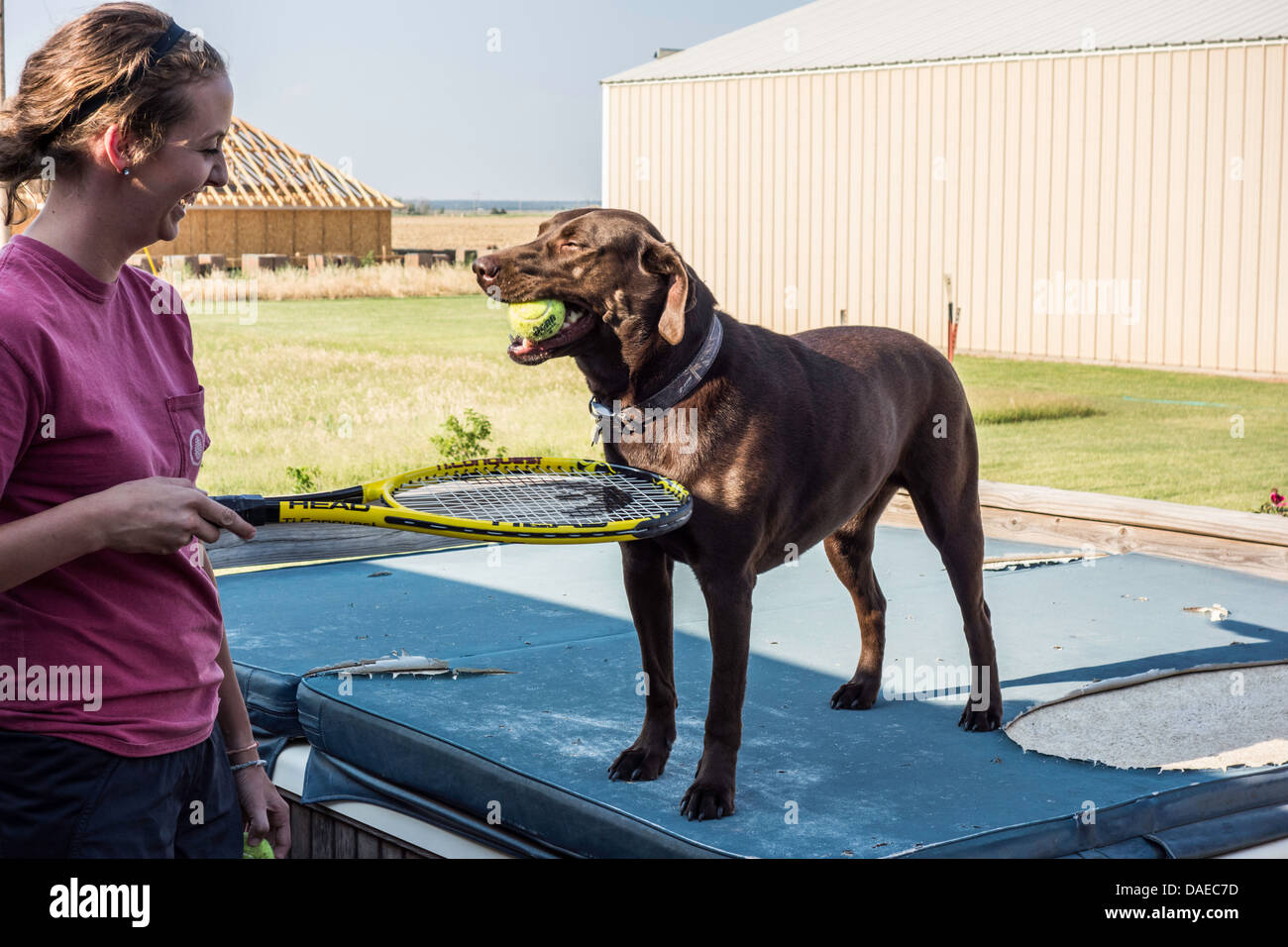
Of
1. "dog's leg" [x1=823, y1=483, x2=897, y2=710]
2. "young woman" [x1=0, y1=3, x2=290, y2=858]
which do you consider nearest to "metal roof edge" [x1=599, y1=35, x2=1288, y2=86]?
"dog's leg" [x1=823, y1=483, x2=897, y2=710]

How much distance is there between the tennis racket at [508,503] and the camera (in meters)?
2.36

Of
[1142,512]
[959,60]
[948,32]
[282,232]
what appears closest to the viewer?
[1142,512]

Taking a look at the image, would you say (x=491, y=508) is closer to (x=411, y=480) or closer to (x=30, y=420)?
(x=411, y=480)

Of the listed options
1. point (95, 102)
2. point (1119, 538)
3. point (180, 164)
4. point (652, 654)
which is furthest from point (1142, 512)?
point (95, 102)

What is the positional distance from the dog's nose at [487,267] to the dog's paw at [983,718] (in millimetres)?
1710

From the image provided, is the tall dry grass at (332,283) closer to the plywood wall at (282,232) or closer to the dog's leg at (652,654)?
the plywood wall at (282,232)

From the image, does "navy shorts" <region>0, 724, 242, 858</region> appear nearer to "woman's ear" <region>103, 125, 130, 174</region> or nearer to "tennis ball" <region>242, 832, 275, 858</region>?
"tennis ball" <region>242, 832, 275, 858</region>

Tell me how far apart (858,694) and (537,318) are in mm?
1495

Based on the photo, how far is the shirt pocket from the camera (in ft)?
6.02

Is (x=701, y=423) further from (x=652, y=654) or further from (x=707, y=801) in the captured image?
(x=707, y=801)

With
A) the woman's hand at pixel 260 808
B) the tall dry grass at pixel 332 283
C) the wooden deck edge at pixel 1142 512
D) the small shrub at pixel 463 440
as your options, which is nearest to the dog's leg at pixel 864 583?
the woman's hand at pixel 260 808

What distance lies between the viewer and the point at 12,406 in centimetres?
154
